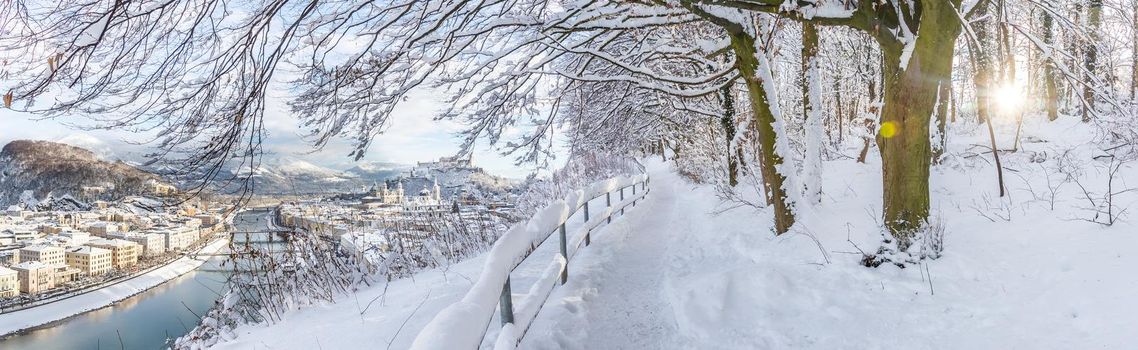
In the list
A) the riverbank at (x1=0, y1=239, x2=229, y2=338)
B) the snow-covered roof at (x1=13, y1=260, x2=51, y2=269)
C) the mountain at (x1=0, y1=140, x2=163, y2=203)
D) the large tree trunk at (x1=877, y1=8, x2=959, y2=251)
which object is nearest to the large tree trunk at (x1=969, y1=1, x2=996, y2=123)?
the large tree trunk at (x1=877, y1=8, x2=959, y2=251)

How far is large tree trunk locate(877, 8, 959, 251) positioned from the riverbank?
16927mm

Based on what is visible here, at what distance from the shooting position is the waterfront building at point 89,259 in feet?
63.8

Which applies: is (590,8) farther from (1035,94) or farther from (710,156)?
(1035,94)

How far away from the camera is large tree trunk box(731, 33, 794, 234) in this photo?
5887 mm

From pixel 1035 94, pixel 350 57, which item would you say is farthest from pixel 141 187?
pixel 1035 94

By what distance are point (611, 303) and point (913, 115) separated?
3.35 meters

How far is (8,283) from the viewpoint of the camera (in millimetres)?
16125

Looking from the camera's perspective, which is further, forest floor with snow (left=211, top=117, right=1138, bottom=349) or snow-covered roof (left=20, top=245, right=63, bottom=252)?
snow-covered roof (left=20, top=245, right=63, bottom=252)

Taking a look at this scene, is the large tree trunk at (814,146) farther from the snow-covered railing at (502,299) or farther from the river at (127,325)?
Answer: the river at (127,325)

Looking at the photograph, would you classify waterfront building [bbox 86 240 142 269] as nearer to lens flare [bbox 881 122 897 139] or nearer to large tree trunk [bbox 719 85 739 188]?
large tree trunk [bbox 719 85 739 188]

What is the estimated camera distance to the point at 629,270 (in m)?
5.87

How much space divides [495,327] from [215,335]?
12.8ft

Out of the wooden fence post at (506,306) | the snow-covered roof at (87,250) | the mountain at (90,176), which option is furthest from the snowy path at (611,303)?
the snow-covered roof at (87,250)

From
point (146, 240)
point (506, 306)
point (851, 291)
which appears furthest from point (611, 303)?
point (146, 240)
